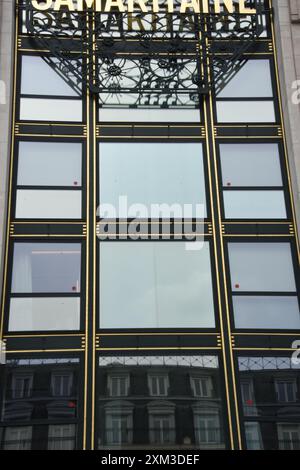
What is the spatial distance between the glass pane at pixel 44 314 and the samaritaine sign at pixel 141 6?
938cm

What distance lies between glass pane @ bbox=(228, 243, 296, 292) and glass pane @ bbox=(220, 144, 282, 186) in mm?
2007

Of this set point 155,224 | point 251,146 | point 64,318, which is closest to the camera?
point 64,318

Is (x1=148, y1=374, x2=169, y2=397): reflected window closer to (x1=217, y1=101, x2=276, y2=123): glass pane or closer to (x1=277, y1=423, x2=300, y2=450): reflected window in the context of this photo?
(x1=277, y1=423, x2=300, y2=450): reflected window

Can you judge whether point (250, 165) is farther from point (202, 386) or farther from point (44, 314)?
point (44, 314)

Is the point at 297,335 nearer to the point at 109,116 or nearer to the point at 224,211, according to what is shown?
the point at 224,211

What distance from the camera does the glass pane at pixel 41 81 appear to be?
20.1 m

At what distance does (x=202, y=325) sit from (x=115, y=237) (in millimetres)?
3519

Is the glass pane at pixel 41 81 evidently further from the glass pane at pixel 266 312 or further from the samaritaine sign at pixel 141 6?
the glass pane at pixel 266 312

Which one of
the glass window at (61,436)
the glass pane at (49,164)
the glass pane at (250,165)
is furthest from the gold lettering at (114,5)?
the glass window at (61,436)

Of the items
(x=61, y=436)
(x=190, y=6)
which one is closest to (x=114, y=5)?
(x=190, y=6)

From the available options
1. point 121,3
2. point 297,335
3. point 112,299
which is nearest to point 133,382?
point 112,299

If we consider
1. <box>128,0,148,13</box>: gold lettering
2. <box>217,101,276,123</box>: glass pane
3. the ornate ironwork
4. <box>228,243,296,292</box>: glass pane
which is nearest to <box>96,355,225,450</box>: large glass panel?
<box>228,243,296,292</box>: glass pane

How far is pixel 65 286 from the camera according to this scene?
17.8 metres

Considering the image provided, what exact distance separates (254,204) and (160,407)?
21.3 feet
